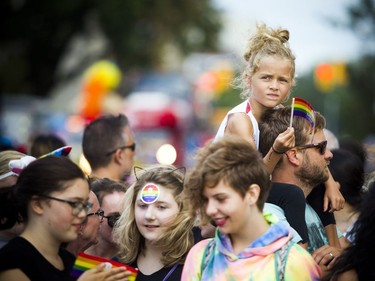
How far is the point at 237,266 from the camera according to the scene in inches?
165

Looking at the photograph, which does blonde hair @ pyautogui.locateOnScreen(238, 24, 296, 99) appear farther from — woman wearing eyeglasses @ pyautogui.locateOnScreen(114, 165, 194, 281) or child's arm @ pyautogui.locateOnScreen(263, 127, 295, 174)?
woman wearing eyeglasses @ pyautogui.locateOnScreen(114, 165, 194, 281)

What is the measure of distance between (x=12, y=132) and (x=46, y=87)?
9311 millimetres

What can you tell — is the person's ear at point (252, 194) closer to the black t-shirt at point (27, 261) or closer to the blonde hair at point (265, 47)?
the black t-shirt at point (27, 261)

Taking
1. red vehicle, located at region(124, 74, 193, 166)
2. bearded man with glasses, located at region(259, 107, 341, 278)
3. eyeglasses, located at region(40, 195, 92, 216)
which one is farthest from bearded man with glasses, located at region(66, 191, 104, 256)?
red vehicle, located at region(124, 74, 193, 166)

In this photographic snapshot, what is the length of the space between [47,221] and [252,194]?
103cm

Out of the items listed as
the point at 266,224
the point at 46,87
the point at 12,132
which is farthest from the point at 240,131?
the point at 46,87

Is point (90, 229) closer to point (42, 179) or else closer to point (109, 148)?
point (42, 179)

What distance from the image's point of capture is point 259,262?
4.16 metres

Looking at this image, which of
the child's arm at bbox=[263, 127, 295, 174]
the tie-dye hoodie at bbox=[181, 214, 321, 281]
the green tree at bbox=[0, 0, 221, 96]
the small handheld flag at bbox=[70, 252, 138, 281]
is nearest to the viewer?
the tie-dye hoodie at bbox=[181, 214, 321, 281]

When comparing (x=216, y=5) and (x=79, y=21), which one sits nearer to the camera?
(x=79, y=21)

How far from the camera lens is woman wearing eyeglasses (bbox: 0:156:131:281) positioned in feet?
14.0

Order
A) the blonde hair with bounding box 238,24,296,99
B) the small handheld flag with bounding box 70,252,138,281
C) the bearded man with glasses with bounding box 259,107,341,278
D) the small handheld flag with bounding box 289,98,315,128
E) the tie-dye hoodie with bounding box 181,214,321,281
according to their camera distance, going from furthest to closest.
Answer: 1. the blonde hair with bounding box 238,24,296,99
2. the bearded man with glasses with bounding box 259,107,341,278
3. the small handheld flag with bounding box 289,98,315,128
4. the small handheld flag with bounding box 70,252,138,281
5. the tie-dye hoodie with bounding box 181,214,321,281

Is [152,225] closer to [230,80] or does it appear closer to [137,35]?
[230,80]

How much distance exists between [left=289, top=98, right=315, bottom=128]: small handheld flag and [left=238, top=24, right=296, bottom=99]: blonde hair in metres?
0.50
